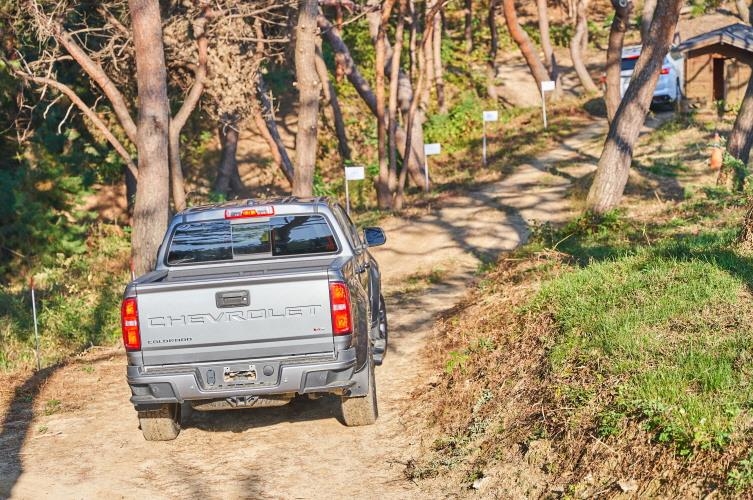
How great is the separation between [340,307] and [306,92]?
10.5m

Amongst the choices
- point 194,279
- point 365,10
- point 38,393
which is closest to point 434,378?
point 194,279

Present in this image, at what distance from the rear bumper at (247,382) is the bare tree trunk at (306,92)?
1018 centimetres

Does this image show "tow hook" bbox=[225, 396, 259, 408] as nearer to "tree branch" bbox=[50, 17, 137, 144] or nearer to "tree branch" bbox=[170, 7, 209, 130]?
"tree branch" bbox=[50, 17, 137, 144]

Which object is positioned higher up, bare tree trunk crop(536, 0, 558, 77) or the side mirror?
bare tree trunk crop(536, 0, 558, 77)

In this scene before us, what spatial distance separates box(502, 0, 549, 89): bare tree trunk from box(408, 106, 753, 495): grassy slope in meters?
18.2

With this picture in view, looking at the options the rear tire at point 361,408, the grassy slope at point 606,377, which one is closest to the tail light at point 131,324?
the rear tire at point 361,408

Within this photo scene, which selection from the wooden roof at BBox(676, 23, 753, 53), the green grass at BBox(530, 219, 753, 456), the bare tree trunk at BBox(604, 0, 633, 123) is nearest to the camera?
the green grass at BBox(530, 219, 753, 456)

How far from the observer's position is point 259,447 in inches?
343

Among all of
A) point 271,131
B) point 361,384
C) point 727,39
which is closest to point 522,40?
point 727,39

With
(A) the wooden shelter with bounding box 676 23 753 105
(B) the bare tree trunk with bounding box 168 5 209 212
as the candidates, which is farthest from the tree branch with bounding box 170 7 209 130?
(A) the wooden shelter with bounding box 676 23 753 105

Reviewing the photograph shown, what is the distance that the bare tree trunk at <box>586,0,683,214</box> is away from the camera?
16.1m

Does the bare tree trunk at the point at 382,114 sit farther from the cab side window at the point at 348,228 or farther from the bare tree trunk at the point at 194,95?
the cab side window at the point at 348,228

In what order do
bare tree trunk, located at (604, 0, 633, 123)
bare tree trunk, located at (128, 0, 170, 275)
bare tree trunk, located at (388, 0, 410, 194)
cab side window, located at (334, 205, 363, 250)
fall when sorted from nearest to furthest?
cab side window, located at (334, 205, 363, 250)
bare tree trunk, located at (128, 0, 170, 275)
bare tree trunk, located at (604, 0, 633, 123)
bare tree trunk, located at (388, 0, 410, 194)

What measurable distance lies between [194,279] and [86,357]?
562 centimetres
